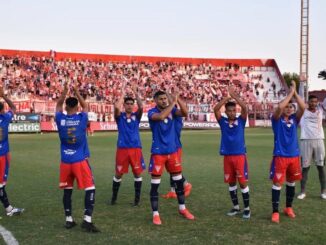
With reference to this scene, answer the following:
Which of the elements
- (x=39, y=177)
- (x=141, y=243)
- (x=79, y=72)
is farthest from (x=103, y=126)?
(x=141, y=243)

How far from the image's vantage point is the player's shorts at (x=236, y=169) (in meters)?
7.86

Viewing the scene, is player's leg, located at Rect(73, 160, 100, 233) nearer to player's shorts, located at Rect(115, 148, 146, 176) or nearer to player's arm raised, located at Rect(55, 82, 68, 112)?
player's arm raised, located at Rect(55, 82, 68, 112)

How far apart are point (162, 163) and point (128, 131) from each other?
5.72 feet

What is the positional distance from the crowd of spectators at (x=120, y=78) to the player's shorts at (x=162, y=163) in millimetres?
39808

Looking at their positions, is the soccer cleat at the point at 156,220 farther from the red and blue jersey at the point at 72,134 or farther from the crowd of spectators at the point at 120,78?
the crowd of spectators at the point at 120,78

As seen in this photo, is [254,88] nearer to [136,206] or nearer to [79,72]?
[79,72]

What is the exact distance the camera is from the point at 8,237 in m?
6.67

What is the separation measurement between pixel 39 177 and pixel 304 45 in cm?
4086

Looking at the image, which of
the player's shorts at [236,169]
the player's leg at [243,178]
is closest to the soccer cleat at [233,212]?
the player's leg at [243,178]

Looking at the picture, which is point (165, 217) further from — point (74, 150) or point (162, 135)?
point (74, 150)

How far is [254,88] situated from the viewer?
194 ft

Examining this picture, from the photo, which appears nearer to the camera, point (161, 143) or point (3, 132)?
point (161, 143)

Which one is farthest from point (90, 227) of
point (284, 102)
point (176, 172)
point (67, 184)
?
point (284, 102)

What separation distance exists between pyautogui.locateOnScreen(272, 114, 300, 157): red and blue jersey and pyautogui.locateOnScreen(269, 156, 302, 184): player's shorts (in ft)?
0.31
